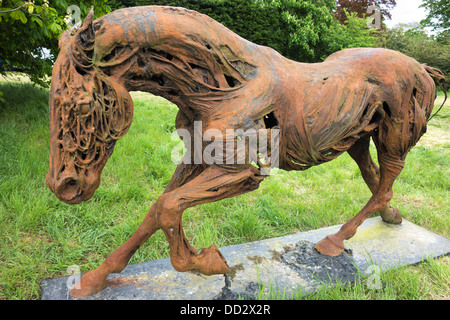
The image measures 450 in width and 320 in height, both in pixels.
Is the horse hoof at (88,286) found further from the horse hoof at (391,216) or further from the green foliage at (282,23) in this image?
the green foliage at (282,23)

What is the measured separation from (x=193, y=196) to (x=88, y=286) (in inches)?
37.1

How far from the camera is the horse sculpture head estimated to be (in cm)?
150

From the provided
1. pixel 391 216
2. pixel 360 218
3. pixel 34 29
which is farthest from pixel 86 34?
pixel 34 29

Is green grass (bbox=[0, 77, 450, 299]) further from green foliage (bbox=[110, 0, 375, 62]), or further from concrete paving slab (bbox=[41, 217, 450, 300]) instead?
green foliage (bbox=[110, 0, 375, 62])

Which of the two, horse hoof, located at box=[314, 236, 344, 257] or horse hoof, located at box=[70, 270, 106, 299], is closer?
horse hoof, located at box=[70, 270, 106, 299]

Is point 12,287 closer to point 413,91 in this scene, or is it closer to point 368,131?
point 368,131

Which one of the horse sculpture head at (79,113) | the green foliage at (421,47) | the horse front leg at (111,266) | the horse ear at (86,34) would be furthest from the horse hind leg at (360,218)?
the green foliage at (421,47)

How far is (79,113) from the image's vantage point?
1.51m

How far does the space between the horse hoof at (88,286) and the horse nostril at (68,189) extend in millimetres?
678

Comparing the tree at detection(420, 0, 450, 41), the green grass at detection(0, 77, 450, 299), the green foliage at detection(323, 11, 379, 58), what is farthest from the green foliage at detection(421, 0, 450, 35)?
the green grass at detection(0, 77, 450, 299)

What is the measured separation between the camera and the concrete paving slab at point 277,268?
2.10m

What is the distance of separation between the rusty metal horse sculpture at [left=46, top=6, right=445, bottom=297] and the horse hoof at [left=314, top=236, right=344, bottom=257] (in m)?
0.87
